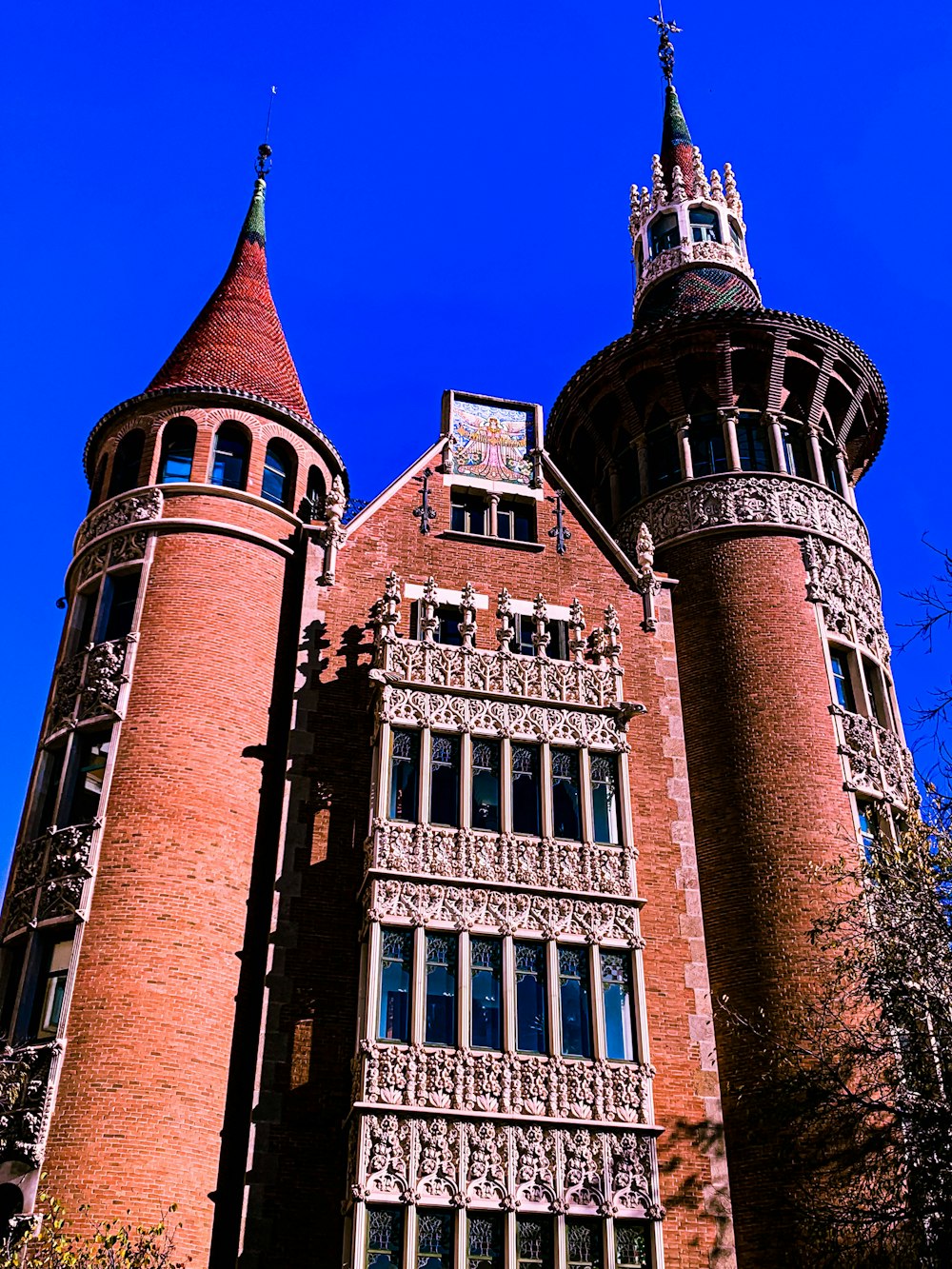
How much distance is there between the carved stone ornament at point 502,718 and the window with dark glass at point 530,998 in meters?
4.21

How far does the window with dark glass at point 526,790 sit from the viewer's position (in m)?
26.7

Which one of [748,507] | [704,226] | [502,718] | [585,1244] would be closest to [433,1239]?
[585,1244]

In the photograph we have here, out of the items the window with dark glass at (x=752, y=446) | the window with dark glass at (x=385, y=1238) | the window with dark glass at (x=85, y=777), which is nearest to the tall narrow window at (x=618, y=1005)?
the window with dark glass at (x=385, y=1238)

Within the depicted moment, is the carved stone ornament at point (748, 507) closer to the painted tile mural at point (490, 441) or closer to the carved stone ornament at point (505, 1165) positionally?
the painted tile mural at point (490, 441)

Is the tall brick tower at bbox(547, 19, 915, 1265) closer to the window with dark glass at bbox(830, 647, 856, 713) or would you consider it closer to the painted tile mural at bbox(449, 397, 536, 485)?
the window with dark glass at bbox(830, 647, 856, 713)

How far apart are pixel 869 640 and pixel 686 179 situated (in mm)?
19222

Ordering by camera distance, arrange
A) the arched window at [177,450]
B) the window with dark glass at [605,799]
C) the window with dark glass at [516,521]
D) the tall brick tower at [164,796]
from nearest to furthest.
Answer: the tall brick tower at [164,796], the window with dark glass at [605,799], the arched window at [177,450], the window with dark glass at [516,521]

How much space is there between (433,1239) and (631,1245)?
3.43 meters

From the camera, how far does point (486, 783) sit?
26922mm

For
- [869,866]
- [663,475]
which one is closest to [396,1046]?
[869,866]

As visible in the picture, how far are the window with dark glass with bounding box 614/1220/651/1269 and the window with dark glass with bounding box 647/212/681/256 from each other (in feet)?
96.4

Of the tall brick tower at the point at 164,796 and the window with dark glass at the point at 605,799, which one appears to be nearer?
the tall brick tower at the point at 164,796

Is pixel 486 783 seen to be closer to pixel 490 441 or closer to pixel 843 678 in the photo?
pixel 843 678

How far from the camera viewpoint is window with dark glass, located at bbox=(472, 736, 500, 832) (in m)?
26.6
